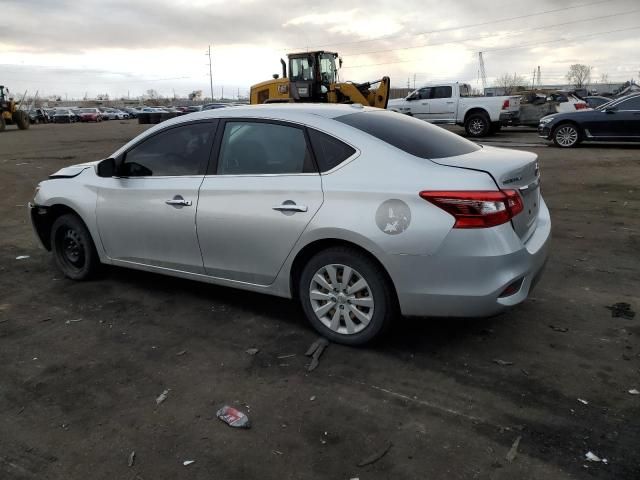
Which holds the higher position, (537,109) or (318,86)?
(318,86)

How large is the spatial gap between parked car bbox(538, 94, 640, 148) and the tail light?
1418 centimetres

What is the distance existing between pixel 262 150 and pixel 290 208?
57 cm

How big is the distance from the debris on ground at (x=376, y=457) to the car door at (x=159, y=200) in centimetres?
220

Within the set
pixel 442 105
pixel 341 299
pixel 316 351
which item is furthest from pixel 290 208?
pixel 442 105

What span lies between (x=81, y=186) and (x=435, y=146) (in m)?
3.22

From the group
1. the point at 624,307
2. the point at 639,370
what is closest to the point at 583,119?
the point at 624,307

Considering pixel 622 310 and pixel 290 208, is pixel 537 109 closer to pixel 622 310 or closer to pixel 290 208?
pixel 622 310

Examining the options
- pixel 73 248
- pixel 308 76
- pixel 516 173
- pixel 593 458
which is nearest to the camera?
pixel 593 458

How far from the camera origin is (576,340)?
12.4 ft

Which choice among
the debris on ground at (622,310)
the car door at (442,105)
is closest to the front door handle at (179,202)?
the debris on ground at (622,310)

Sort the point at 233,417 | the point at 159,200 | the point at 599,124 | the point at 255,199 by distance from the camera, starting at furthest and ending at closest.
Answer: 1. the point at 599,124
2. the point at 159,200
3. the point at 255,199
4. the point at 233,417

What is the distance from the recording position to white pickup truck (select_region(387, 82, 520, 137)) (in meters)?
20.7

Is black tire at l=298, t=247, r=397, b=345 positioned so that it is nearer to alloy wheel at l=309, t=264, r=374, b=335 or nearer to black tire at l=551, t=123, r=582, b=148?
alloy wheel at l=309, t=264, r=374, b=335

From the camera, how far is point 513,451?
262 centimetres
